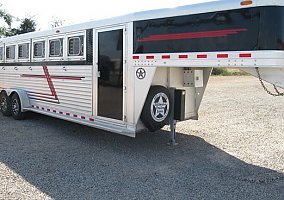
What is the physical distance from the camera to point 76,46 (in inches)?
258

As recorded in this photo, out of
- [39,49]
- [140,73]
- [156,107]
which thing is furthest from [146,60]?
[39,49]

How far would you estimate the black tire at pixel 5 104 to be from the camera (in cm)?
892

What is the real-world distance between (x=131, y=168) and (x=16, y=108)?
16.0 feet

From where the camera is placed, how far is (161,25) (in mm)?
5035

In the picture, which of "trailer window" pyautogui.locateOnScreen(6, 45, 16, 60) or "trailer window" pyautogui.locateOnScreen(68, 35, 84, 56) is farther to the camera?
"trailer window" pyautogui.locateOnScreen(6, 45, 16, 60)

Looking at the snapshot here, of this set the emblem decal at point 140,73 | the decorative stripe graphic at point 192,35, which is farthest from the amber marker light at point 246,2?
the emblem decal at point 140,73

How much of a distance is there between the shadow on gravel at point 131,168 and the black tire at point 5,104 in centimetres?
203

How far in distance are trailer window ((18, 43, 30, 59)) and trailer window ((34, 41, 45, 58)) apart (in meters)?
0.43

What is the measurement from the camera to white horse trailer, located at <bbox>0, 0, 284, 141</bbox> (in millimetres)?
4150

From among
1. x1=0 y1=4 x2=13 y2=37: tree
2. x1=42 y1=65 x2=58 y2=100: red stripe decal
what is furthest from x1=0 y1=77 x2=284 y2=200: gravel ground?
x1=0 y1=4 x2=13 y2=37: tree

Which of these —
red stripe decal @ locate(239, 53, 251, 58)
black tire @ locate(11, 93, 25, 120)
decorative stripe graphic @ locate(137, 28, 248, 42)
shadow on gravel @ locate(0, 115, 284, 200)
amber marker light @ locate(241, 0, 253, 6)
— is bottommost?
shadow on gravel @ locate(0, 115, 284, 200)

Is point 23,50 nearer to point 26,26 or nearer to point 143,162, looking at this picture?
point 143,162

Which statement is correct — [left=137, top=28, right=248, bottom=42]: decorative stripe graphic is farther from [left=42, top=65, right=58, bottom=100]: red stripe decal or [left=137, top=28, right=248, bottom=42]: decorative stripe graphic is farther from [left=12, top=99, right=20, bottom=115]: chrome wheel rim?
[left=12, top=99, right=20, bottom=115]: chrome wheel rim

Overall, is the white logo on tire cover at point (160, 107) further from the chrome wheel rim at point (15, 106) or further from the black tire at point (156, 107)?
the chrome wheel rim at point (15, 106)
